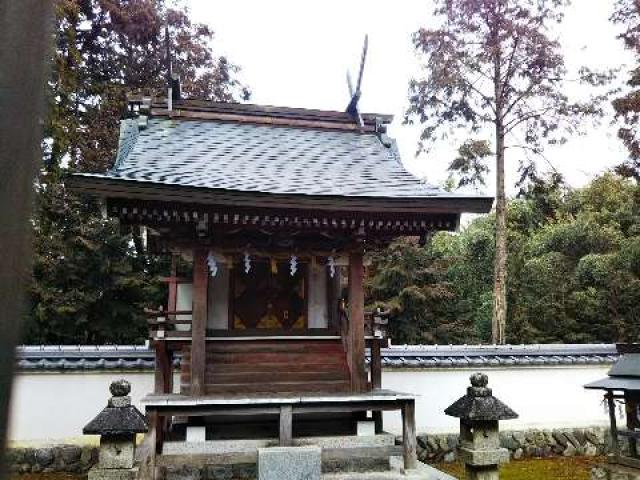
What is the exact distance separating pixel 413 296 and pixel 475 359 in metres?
7.11

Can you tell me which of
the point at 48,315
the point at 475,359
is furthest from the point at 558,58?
the point at 48,315

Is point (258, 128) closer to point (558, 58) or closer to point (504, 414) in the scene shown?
point (504, 414)

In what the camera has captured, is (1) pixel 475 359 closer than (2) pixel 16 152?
No

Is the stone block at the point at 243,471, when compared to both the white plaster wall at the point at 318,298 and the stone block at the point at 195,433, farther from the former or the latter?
the white plaster wall at the point at 318,298

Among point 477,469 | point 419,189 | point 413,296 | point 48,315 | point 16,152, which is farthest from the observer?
point 413,296

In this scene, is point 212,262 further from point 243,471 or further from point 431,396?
point 431,396

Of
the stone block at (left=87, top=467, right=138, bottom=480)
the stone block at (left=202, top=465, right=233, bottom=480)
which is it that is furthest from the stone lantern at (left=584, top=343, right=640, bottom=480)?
the stone block at (left=87, top=467, right=138, bottom=480)

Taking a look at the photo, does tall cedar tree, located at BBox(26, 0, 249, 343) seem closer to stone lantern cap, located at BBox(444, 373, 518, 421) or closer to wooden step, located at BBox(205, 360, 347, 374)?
wooden step, located at BBox(205, 360, 347, 374)

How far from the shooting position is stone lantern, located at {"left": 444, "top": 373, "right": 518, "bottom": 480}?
6297 mm

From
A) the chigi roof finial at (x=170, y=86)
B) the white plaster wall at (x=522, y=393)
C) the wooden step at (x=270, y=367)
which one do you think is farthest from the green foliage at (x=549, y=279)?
the chigi roof finial at (x=170, y=86)

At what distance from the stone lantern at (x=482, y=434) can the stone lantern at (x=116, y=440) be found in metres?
3.67

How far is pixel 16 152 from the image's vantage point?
40.0 inches

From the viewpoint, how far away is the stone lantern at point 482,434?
6.30m

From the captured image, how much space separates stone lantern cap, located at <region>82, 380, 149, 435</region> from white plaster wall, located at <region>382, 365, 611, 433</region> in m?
4.97
